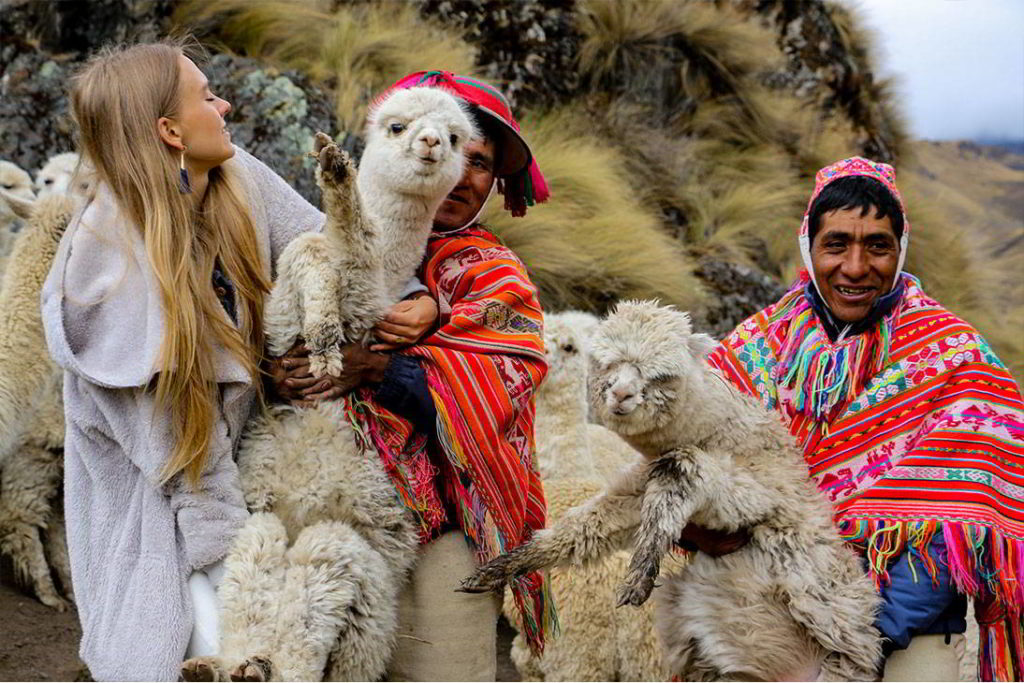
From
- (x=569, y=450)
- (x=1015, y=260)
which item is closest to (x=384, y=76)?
(x=569, y=450)

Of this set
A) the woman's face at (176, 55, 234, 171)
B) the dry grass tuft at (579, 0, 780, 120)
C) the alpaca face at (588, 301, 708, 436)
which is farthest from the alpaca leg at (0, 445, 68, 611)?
the dry grass tuft at (579, 0, 780, 120)

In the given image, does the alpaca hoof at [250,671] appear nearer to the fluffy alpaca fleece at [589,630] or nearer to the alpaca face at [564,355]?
the fluffy alpaca fleece at [589,630]

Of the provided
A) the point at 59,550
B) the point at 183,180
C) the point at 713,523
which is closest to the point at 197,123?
the point at 183,180

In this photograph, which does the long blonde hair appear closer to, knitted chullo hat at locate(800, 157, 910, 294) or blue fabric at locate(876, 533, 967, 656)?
knitted chullo hat at locate(800, 157, 910, 294)

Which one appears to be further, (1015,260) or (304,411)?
(1015,260)

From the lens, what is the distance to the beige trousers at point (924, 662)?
6.97 ft

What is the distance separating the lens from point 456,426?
2.22 metres

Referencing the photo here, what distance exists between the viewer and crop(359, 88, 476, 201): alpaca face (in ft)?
7.57

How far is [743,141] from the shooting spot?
9.66 metres

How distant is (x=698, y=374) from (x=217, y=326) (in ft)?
3.25

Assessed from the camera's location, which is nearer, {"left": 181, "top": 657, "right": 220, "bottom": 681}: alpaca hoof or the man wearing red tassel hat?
{"left": 181, "top": 657, "right": 220, "bottom": 681}: alpaca hoof

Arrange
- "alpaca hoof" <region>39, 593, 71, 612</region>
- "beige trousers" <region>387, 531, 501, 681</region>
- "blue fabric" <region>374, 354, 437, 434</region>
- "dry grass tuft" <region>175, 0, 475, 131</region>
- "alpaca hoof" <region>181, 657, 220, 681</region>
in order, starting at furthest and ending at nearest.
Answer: "dry grass tuft" <region>175, 0, 475, 131</region> < "alpaca hoof" <region>39, 593, 71, 612</region> < "beige trousers" <region>387, 531, 501, 681</region> < "blue fabric" <region>374, 354, 437, 434</region> < "alpaca hoof" <region>181, 657, 220, 681</region>

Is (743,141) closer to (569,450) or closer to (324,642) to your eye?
(569,450)

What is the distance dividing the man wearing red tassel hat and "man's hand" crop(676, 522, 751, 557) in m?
0.37
